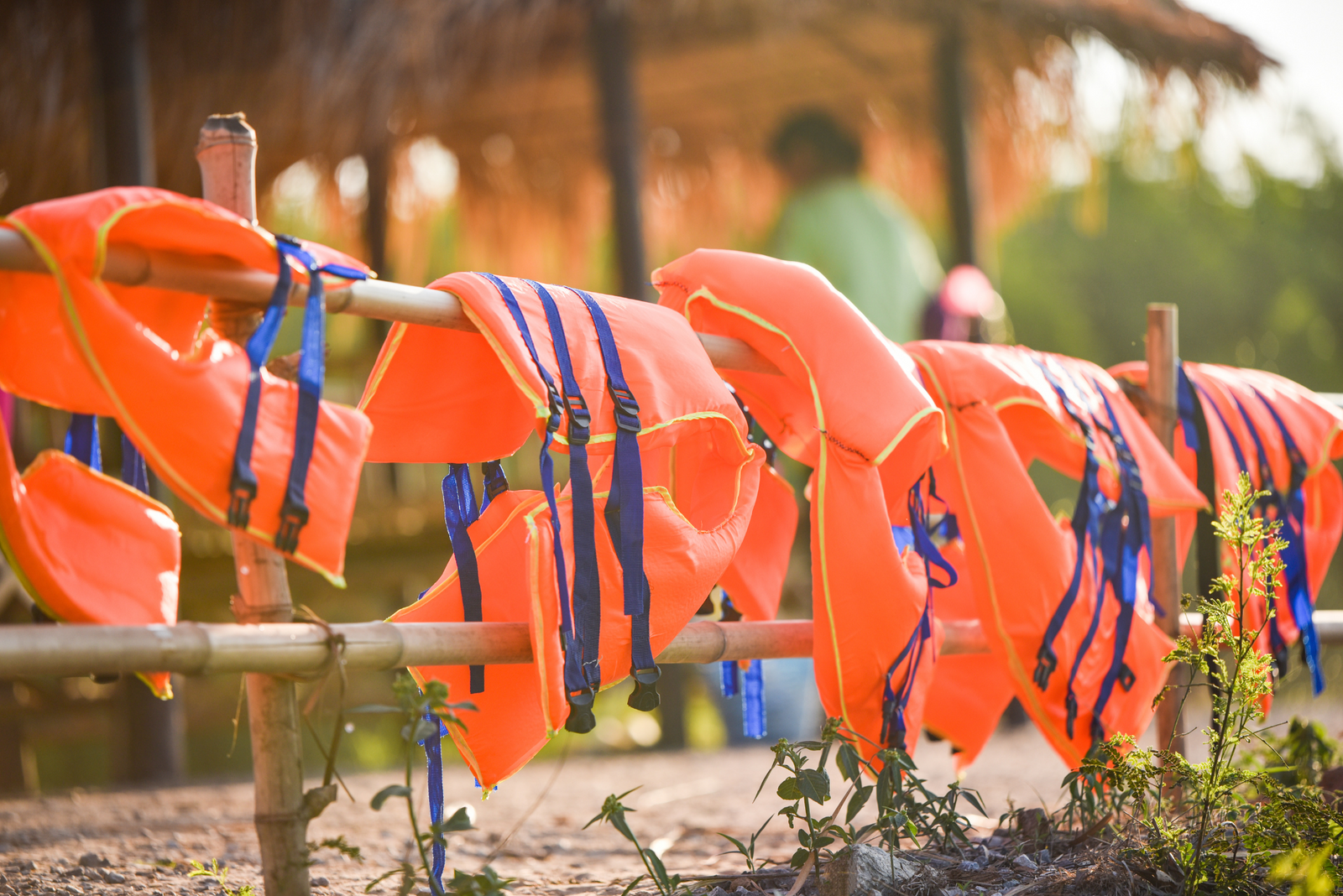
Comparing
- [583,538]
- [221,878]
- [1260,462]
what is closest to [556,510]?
[583,538]

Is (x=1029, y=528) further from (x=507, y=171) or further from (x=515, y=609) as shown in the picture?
(x=507, y=171)

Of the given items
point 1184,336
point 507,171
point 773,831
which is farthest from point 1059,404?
point 1184,336

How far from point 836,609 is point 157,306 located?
0.88 m

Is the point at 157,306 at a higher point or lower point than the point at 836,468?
higher

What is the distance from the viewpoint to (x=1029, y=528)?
166cm

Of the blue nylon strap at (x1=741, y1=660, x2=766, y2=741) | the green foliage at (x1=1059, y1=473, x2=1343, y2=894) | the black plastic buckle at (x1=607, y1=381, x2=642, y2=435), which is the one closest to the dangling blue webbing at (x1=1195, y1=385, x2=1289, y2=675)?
the green foliage at (x1=1059, y1=473, x2=1343, y2=894)

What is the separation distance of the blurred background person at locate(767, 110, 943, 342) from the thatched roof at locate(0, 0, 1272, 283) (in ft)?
1.51

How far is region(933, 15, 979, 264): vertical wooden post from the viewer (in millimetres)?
3961

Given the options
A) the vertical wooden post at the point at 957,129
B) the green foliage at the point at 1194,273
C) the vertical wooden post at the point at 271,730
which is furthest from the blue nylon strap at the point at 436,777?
the green foliage at the point at 1194,273

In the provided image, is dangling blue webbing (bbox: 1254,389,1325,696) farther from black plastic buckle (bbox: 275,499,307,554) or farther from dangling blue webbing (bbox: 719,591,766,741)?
black plastic buckle (bbox: 275,499,307,554)

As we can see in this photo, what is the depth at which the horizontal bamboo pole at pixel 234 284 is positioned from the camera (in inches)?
42.1

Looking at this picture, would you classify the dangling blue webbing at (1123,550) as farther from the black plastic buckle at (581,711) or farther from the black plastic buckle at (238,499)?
the black plastic buckle at (238,499)

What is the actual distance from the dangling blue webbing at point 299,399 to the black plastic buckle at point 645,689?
423mm

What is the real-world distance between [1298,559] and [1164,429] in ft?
1.12
